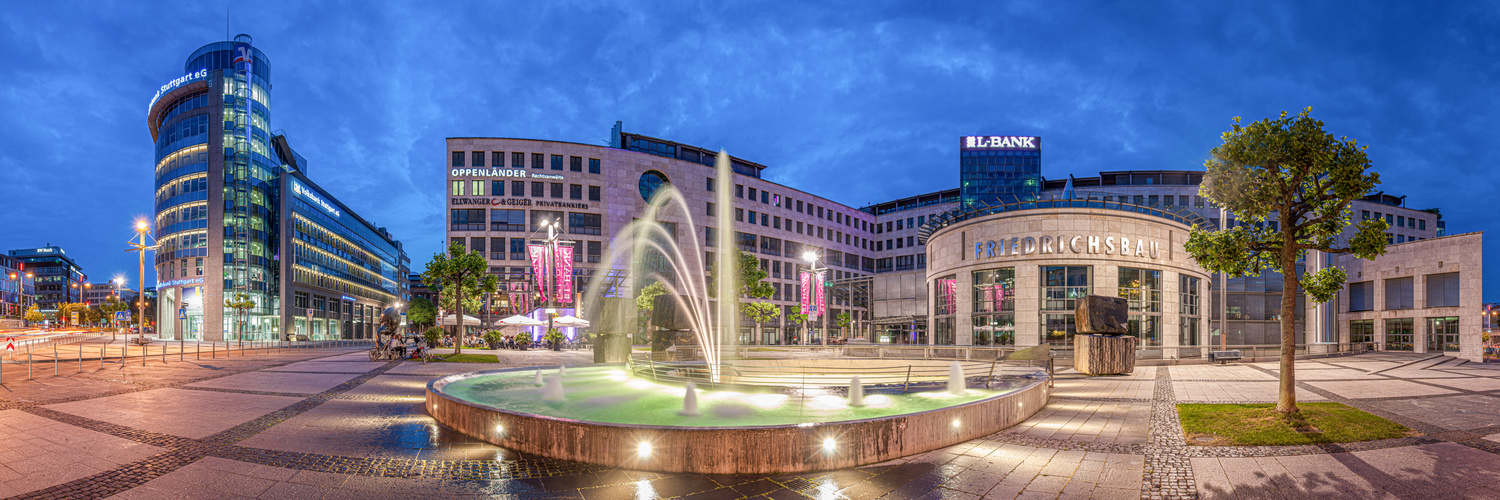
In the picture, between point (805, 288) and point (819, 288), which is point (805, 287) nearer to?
point (805, 288)

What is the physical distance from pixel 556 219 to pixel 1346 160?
2634 inches

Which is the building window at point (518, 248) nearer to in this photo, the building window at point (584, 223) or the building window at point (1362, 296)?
the building window at point (584, 223)

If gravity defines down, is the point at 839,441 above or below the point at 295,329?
above

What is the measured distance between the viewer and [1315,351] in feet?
126

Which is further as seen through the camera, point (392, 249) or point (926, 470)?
point (392, 249)

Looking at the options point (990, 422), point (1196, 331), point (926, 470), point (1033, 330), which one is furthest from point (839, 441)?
point (1196, 331)

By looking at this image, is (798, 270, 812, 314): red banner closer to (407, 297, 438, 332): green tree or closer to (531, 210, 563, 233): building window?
(531, 210, 563, 233): building window

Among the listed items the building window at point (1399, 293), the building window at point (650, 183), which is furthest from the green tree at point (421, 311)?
the building window at point (1399, 293)

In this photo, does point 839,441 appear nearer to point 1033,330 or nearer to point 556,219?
point 1033,330

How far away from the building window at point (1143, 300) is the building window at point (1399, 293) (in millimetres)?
27743

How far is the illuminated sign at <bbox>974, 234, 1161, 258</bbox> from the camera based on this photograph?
36594mm

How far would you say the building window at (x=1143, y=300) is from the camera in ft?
121

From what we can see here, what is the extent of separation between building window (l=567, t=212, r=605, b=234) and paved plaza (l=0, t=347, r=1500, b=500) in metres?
57.7

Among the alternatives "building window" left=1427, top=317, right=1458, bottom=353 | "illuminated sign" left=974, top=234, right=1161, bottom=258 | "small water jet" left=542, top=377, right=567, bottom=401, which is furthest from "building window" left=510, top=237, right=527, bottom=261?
"building window" left=1427, top=317, right=1458, bottom=353
